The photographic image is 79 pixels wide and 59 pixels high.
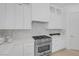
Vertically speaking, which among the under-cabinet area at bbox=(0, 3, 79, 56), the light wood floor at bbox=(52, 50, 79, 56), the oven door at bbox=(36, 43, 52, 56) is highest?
the under-cabinet area at bbox=(0, 3, 79, 56)

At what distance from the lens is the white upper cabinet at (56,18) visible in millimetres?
1884

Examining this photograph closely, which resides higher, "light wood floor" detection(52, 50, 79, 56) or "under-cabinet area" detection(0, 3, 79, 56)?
"under-cabinet area" detection(0, 3, 79, 56)

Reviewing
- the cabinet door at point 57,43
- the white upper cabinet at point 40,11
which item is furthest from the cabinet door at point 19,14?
the cabinet door at point 57,43

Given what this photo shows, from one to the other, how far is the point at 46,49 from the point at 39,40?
7.2 inches

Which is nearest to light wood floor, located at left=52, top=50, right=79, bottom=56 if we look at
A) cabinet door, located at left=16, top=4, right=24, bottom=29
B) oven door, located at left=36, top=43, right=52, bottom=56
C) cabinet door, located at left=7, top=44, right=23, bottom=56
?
oven door, located at left=36, top=43, right=52, bottom=56

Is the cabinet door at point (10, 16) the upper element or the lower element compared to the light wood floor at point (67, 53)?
upper

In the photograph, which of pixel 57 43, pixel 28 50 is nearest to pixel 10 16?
pixel 28 50

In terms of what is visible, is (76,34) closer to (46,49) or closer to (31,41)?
(46,49)

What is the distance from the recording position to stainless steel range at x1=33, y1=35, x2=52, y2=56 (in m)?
1.91

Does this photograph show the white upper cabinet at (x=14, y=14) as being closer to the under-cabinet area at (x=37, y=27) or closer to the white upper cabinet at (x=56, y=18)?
the under-cabinet area at (x=37, y=27)

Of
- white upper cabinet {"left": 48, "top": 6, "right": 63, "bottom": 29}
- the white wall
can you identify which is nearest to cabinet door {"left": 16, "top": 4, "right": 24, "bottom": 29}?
white upper cabinet {"left": 48, "top": 6, "right": 63, "bottom": 29}

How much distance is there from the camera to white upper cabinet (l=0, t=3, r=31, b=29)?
187cm

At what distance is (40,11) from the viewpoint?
1.89m

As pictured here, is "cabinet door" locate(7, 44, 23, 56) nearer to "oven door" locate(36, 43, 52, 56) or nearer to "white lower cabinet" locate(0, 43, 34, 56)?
"white lower cabinet" locate(0, 43, 34, 56)
